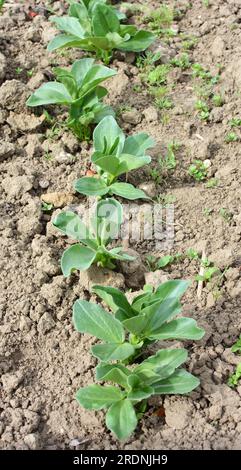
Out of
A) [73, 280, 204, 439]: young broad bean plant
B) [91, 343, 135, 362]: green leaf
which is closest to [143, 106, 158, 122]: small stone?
[73, 280, 204, 439]: young broad bean plant

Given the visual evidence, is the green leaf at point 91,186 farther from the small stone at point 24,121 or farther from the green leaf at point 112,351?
the green leaf at point 112,351

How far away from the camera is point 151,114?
14.2 feet

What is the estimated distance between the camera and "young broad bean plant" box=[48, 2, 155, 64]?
14.4ft

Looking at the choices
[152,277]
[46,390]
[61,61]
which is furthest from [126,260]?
[61,61]

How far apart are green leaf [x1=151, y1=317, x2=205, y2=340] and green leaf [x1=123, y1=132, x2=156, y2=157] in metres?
1.13

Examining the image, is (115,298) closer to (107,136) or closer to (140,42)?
(107,136)

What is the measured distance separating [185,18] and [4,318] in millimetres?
2717

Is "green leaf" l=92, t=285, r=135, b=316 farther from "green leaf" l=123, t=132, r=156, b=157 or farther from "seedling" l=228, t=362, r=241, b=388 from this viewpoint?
"green leaf" l=123, t=132, r=156, b=157

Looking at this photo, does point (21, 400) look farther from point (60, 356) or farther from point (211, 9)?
point (211, 9)

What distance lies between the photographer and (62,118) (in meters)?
4.36

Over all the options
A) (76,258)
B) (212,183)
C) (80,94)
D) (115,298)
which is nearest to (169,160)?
(212,183)

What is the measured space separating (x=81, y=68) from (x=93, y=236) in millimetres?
1172
